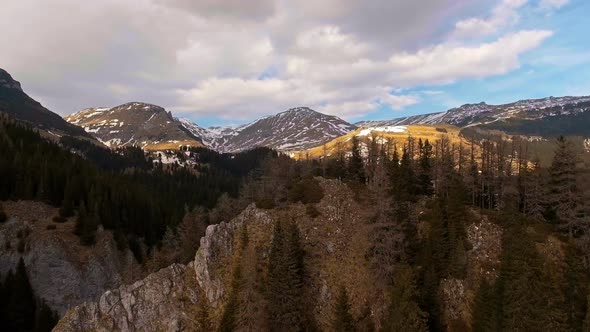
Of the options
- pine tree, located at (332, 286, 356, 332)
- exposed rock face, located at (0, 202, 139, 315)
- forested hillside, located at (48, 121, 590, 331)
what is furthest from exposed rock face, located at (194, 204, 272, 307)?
exposed rock face, located at (0, 202, 139, 315)

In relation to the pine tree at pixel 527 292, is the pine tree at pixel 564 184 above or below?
above

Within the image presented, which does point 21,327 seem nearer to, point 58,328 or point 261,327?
point 58,328

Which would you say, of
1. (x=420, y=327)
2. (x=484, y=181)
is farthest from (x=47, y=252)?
(x=484, y=181)

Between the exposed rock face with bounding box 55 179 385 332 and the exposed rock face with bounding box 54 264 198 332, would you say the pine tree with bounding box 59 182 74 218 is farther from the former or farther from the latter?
the exposed rock face with bounding box 54 264 198 332

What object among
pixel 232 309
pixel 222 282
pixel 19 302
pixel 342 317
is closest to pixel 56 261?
pixel 19 302

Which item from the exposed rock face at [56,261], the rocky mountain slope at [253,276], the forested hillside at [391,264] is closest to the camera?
the forested hillside at [391,264]

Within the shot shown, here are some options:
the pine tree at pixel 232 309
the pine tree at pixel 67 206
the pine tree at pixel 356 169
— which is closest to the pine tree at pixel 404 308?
the pine tree at pixel 232 309

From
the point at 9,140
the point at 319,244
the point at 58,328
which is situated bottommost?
the point at 58,328

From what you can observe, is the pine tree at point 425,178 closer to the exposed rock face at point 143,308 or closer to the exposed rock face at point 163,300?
the exposed rock face at point 163,300
